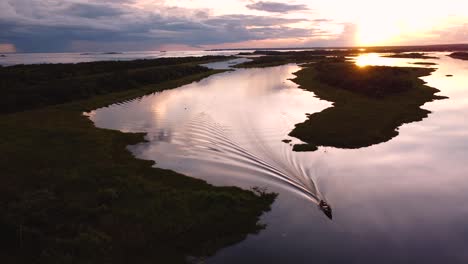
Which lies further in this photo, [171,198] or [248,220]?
[171,198]

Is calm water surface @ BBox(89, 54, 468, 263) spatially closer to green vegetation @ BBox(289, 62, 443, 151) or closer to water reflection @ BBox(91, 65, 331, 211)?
water reflection @ BBox(91, 65, 331, 211)

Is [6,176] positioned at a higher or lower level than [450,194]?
higher

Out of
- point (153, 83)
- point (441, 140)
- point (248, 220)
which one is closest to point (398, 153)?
point (441, 140)

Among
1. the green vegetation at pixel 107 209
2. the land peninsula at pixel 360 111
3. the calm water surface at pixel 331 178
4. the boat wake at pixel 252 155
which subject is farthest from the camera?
the land peninsula at pixel 360 111

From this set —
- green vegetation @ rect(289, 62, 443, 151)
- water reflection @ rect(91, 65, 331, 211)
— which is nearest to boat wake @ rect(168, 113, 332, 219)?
water reflection @ rect(91, 65, 331, 211)

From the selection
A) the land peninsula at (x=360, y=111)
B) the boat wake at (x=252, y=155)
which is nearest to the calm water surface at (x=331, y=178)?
the boat wake at (x=252, y=155)

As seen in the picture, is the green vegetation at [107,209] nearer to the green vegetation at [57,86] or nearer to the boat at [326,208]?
the boat at [326,208]

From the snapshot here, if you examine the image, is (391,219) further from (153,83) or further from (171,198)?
(153,83)

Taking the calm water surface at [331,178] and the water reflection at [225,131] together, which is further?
the water reflection at [225,131]
